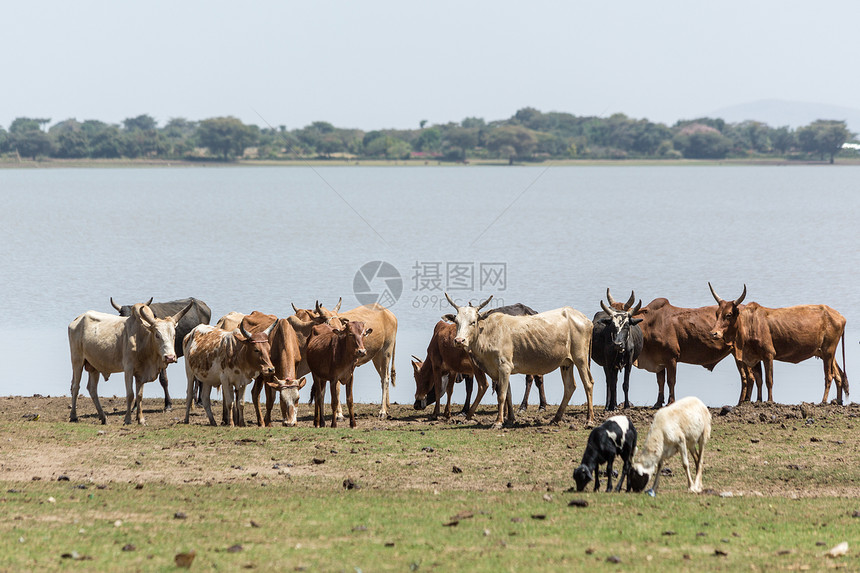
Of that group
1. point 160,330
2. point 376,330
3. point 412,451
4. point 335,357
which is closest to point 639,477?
point 412,451

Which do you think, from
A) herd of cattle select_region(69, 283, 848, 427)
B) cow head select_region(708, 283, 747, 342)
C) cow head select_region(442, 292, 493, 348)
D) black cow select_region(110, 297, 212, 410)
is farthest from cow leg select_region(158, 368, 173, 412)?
cow head select_region(708, 283, 747, 342)

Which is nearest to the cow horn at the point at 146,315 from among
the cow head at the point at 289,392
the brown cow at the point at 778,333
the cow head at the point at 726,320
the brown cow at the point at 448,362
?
the cow head at the point at 289,392

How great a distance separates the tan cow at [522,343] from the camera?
17.2 m

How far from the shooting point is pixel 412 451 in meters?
14.9

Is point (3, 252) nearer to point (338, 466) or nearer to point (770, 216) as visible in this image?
point (338, 466)

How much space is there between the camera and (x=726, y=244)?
68.9 metres

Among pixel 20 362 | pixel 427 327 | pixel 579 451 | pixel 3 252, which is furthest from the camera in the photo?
pixel 3 252

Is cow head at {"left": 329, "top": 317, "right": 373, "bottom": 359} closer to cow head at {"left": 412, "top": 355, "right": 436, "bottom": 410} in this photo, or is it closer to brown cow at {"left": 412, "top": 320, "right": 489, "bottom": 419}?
brown cow at {"left": 412, "top": 320, "right": 489, "bottom": 419}

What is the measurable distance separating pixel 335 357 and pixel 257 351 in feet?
4.36

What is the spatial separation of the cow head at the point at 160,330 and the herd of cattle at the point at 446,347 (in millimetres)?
22

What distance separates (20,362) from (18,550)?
20233 millimetres

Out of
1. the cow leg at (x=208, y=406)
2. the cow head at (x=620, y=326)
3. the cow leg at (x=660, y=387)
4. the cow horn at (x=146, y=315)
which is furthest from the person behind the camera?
the cow leg at (x=660, y=387)

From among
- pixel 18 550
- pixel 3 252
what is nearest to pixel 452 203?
pixel 3 252

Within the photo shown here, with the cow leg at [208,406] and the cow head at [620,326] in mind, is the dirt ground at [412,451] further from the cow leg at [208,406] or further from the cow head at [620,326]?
the cow head at [620,326]
